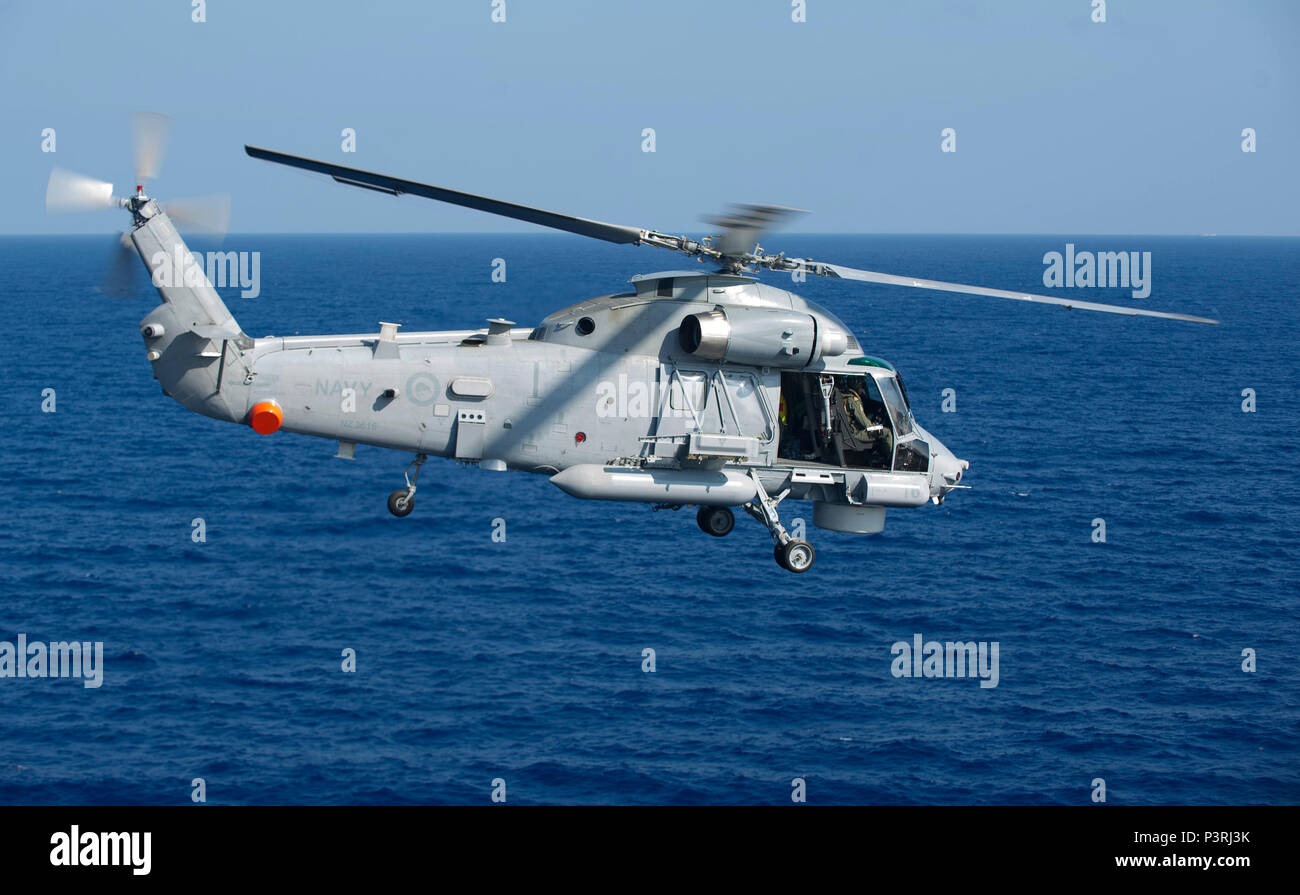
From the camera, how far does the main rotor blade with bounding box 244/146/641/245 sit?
2208 cm

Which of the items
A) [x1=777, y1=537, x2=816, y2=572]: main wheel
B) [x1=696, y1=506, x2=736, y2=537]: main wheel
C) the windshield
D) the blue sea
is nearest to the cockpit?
the windshield

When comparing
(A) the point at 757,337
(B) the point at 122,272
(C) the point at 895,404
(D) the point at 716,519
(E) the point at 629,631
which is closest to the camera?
(B) the point at 122,272

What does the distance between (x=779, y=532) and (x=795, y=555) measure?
63cm

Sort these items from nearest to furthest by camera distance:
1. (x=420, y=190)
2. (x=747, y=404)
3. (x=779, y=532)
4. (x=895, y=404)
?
(x=420, y=190) → (x=747, y=404) → (x=779, y=532) → (x=895, y=404)

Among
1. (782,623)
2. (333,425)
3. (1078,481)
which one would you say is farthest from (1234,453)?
(333,425)

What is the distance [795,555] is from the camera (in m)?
28.1

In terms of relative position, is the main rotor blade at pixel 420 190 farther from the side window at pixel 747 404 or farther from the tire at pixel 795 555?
the tire at pixel 795 555

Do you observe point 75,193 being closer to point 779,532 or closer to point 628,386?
point 628,386

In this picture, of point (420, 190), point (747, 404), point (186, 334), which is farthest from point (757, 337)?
point (186, 334)

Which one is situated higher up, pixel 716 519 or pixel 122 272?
pixel 122 272

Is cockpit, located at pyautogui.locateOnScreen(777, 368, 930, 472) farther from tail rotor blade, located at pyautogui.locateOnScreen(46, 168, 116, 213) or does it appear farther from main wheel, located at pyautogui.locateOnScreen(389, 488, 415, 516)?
tail rotor blade, located at pyautogui.locateOnScreen(46, 168, 116, 213)

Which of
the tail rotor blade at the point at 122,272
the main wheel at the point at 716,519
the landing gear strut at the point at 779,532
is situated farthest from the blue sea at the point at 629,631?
the tail rotor blade at the point at 122,272

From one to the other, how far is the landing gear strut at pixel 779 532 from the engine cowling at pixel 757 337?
102 inches
